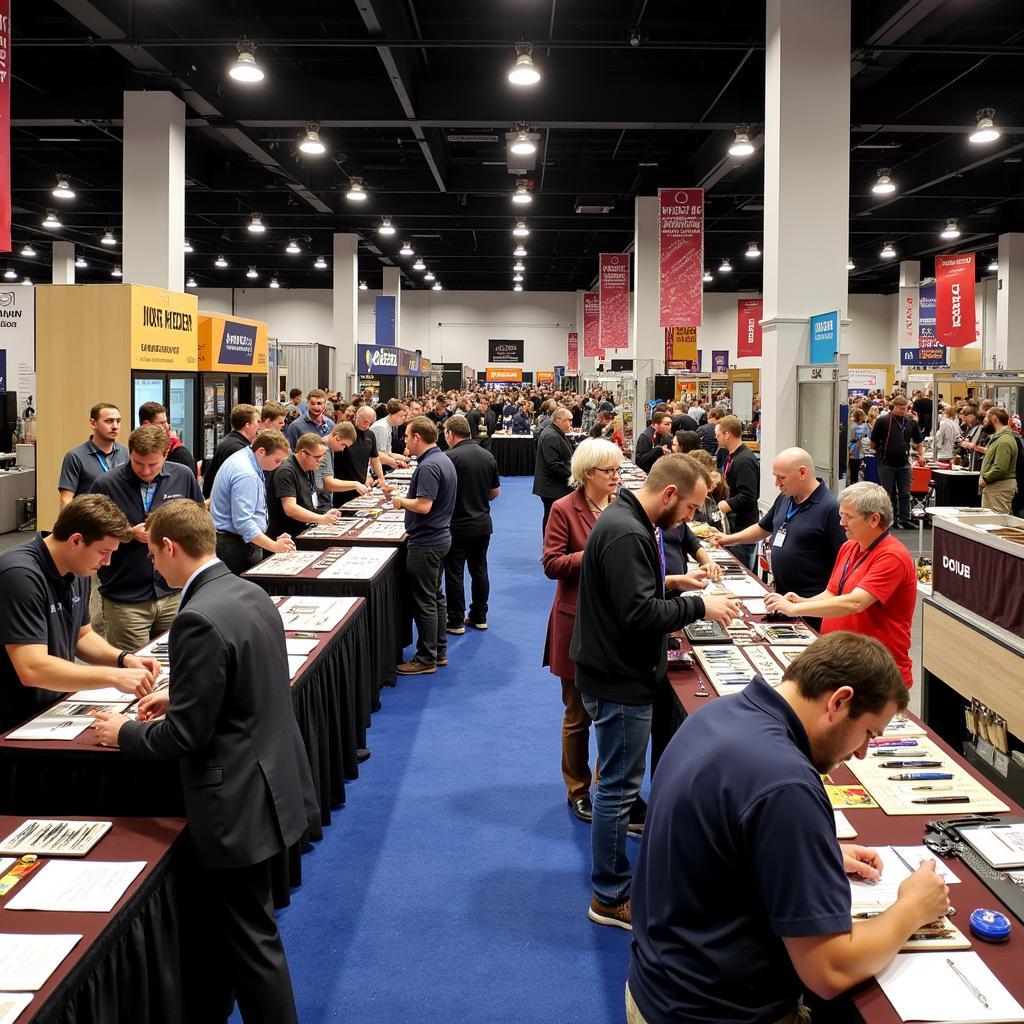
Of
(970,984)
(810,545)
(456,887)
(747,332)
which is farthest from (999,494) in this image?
(747,332)

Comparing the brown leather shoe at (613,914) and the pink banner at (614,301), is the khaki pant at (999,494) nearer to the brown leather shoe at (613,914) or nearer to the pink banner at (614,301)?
the brown leather shoe at (613,914)

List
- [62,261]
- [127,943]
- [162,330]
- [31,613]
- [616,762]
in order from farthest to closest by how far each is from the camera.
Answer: [62,261], [162,330], [616,762], [31,613], [127,943]

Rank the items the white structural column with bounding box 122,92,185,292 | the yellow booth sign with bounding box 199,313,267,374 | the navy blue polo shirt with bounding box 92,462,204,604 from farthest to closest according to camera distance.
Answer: the yellow booth sign with bounding box 199,313,267,374
the white structural column with bounding box 122,92,185,292
the navy blue polo shirt with bounding box 92,462,204,604

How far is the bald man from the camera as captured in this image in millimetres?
4789

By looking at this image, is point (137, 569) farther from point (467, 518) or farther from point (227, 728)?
point (467, 518)

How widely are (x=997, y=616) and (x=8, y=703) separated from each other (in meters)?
3.82

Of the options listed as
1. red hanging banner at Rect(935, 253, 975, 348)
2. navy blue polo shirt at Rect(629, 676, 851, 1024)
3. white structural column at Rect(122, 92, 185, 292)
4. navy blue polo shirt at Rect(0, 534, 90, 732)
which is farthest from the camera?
red hanging banner at Rect(935, 253, 975, 348)

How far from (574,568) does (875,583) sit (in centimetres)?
127

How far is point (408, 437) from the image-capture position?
689 centimetres

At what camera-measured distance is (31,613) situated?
3.03 metres

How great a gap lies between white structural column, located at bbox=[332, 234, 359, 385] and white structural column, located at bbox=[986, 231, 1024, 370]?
1278cm

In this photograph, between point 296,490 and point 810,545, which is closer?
point 810,545

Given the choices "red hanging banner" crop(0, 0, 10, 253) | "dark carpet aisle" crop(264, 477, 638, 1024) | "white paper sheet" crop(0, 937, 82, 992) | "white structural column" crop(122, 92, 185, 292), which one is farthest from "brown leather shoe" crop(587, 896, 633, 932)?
"white structural column" crop(122, 92, 185, 292)

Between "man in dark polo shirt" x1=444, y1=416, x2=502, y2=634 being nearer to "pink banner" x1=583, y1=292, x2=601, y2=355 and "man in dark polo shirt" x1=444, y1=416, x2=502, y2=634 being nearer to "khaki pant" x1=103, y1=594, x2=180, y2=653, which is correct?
"khaki pant" x1=103, y1=594, x2=180, y2=653
